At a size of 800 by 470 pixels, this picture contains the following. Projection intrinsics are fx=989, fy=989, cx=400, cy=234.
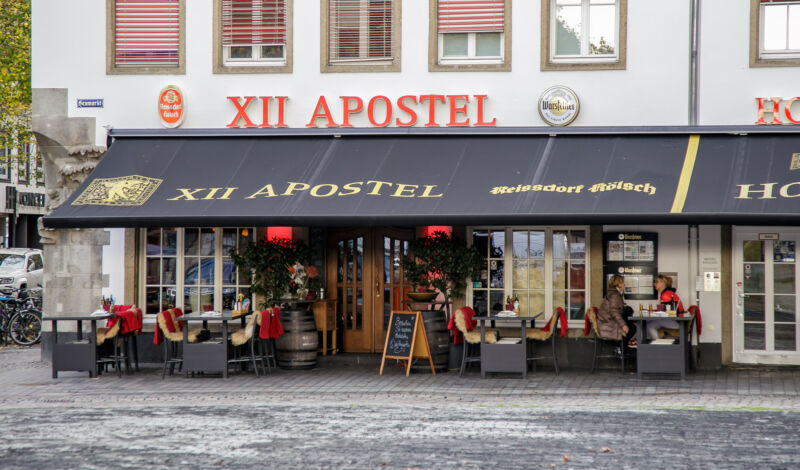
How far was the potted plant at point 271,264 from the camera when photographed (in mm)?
13305

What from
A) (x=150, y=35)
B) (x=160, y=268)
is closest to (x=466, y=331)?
(x=160, y=268)

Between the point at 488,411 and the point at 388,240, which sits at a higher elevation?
the point at 388,240

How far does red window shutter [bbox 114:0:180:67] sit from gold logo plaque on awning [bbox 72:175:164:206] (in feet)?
6.58

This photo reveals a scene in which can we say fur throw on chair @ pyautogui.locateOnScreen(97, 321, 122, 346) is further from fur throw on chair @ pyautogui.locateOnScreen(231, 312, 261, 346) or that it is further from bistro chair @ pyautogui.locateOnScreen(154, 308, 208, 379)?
fur throw on chair @ pyautogui.locateOnScreen(231, 312, 261, 346)

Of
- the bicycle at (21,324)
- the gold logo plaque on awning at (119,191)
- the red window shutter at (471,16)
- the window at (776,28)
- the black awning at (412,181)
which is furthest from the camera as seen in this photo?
the bicycle at (21,324)

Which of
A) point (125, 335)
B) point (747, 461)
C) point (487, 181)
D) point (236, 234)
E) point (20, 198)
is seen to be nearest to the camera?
point (747, 461)

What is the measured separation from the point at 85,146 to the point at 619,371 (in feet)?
25.8

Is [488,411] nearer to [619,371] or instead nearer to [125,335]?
[619,371]

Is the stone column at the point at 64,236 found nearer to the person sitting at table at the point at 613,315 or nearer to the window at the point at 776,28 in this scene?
the person sitting at table at the point at 613,315

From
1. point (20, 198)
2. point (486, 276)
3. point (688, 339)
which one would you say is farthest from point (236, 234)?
point (20, 198)

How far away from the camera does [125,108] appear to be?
13.9 meters

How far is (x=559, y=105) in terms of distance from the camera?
13.1 m

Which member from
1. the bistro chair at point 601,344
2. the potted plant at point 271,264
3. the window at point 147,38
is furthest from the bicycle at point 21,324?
the bistro chair at point 601,344

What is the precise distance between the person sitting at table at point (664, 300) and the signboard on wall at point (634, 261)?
0.70ft
